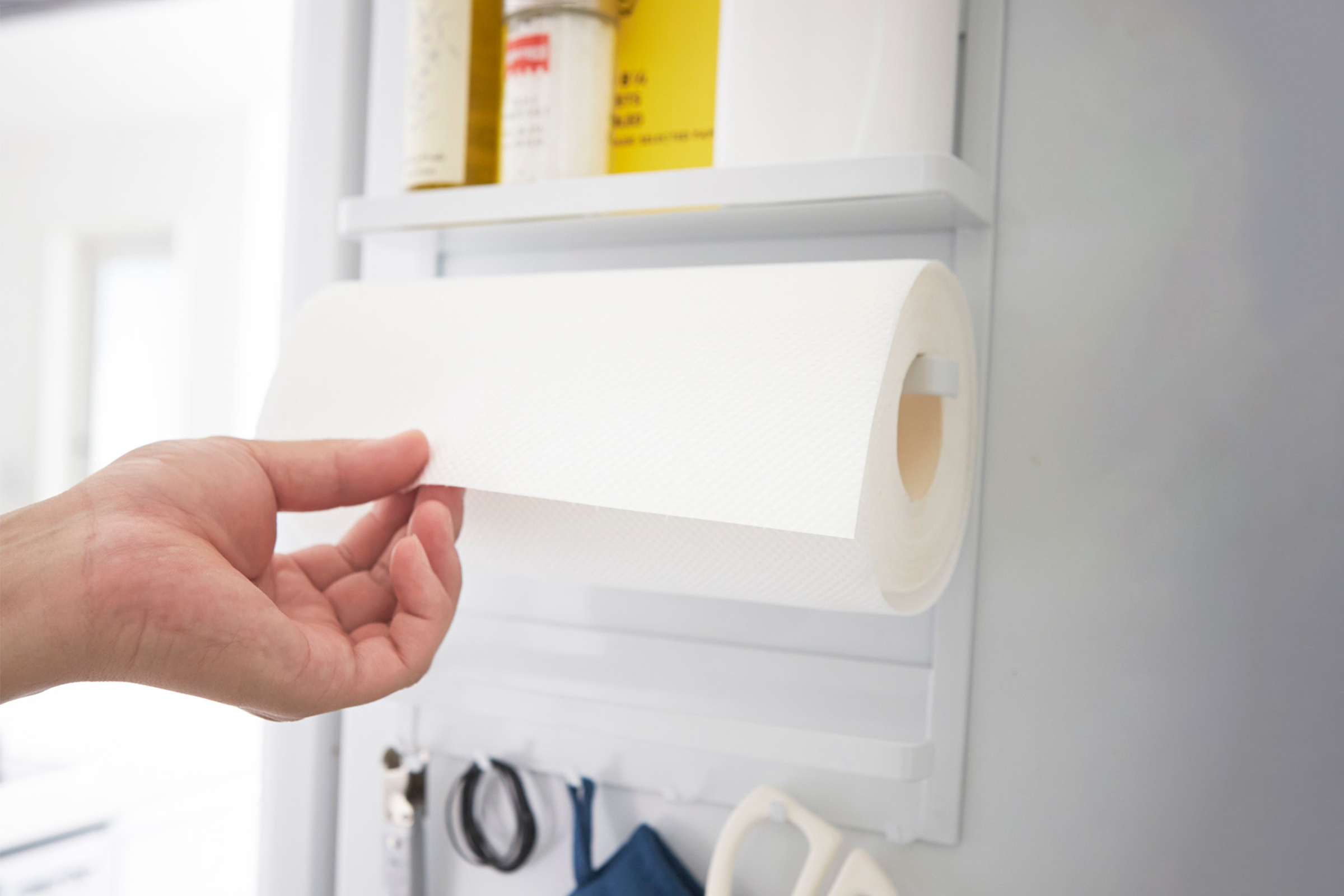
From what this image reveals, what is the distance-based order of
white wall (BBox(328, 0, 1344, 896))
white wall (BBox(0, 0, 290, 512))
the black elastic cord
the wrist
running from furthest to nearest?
white wall (BBox(0, 0, 290, 512)) < the black elastic cord < white wall (BBox(328, 0, 1344, 896)) < the wrist

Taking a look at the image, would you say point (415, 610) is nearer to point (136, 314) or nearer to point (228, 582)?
point (228, 582)

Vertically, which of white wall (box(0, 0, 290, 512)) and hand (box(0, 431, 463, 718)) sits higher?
white wall (box(0, 0, 290, 512))

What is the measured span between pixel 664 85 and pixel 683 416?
22 centimetres

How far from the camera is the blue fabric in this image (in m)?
0.51

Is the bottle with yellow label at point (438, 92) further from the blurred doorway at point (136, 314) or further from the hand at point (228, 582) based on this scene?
the blurred doorway at point (136, 314)

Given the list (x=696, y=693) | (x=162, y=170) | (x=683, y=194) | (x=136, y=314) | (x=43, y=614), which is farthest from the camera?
(x=136, y=314)

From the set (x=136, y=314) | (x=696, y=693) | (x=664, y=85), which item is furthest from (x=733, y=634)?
(x=136, y=314)

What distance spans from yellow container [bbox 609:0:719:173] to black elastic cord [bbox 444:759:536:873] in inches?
14.6

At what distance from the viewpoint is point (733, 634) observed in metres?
0.54

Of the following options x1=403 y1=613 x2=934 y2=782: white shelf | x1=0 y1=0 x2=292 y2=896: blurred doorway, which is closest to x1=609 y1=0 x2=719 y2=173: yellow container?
x1=403 y1=613 x2=934 y2=782: white shelf

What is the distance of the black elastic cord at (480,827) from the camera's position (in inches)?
22.5

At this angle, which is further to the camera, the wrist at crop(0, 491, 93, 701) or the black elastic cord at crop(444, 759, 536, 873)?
the black elastic cord at crop(444, 759, 536, 873)

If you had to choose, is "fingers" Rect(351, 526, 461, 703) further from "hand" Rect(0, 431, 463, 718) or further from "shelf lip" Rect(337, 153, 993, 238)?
"shelf lip" Rect(337, 153, 993, 238)

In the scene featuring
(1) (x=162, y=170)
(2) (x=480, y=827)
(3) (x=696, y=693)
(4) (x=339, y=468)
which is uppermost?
(1) (x=162, y=170)
